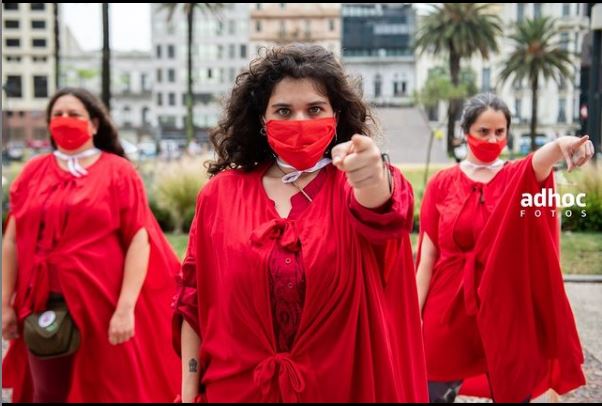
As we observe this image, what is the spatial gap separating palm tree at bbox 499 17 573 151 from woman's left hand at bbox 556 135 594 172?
5.26 meters

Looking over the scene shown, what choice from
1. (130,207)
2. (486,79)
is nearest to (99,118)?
(130,207)

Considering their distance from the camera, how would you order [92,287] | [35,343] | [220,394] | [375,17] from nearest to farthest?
[220,394] → [35,343] → [92,287] → [375,17]

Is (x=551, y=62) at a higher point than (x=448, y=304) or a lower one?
higher

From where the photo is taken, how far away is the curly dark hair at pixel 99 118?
397cm

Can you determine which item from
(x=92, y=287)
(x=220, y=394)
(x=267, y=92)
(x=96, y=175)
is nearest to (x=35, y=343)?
(x=92, y=287)

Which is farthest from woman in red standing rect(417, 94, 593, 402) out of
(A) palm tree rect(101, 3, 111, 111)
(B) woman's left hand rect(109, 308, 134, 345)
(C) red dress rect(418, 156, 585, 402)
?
(A) palm tree rect(101, 3, 111, 111)

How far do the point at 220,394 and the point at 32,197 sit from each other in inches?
83.4

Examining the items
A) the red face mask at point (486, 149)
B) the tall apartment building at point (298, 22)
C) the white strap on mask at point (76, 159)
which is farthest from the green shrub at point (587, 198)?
the tall apartment building at point (298, 22)

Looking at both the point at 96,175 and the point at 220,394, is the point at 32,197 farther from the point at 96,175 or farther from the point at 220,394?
the point at 220,394

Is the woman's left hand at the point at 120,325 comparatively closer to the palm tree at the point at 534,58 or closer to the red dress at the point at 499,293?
the red dress at the point at 499,293

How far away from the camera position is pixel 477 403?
14.8 feet

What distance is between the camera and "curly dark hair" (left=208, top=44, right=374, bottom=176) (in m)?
2.09

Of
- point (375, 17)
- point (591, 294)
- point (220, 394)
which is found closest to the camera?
point (220, 394)

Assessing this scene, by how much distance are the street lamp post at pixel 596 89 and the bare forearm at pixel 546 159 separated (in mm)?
263
